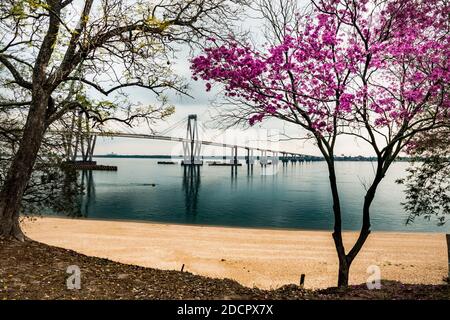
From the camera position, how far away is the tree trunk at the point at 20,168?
836cm

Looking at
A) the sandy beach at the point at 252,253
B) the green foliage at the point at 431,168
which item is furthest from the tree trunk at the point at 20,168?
the green foliage at the point at 431,168

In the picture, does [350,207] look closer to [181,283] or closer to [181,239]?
[181,239]

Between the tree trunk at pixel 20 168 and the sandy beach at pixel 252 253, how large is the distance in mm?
8742

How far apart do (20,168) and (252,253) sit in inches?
544

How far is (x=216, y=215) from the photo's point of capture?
149ft

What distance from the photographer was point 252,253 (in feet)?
65.1

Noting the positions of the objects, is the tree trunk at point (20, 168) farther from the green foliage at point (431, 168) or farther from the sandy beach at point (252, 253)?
the green foliage at point (431, 168)

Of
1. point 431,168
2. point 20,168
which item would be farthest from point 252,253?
point 20,168

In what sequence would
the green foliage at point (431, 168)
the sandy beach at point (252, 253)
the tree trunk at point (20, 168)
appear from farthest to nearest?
the sandy beach at point (252, 253) < the green foliage at point (431, 168) < the tree trunk at point (20, 168)

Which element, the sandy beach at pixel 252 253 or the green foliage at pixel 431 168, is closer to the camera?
the green foliage at pixel 431 168

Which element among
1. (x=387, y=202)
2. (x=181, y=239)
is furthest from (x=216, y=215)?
(x=387, y=202)

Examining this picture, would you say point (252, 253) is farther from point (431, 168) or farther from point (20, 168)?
point (20, 168)

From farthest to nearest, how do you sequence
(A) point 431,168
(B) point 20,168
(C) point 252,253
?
(C) point 252,253 → (A) point 431,168 → (B) point 20,168

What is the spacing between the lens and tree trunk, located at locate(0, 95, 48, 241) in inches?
329
